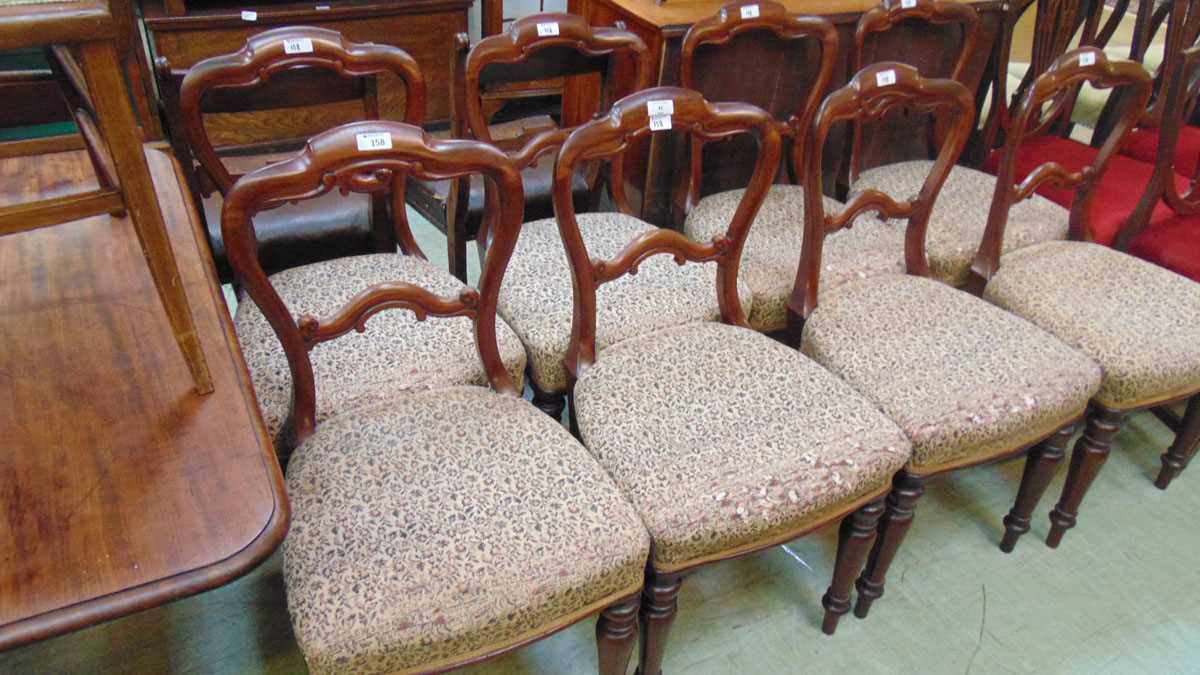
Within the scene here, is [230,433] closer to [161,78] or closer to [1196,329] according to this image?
[161,78]

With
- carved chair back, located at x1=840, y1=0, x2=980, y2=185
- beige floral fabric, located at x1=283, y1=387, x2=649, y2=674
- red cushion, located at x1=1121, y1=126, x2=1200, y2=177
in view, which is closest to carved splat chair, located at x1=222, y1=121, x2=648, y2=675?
beige floral fabric, located at x1=283, y1=387, x2=649, y2=674

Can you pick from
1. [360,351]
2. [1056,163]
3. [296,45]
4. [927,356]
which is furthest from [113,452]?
[1056,163]

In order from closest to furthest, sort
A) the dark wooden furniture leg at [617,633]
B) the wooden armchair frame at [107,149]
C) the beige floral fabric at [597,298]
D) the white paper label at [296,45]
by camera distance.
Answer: the wooden armchair frame at [107,149] → the dark wooden furniture leg at [617,633] → the white paper label at [296,45] → the beige floral fabric at [597,298]

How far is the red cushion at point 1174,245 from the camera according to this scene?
173cm

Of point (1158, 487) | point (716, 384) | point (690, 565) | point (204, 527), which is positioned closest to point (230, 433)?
point (204, 527)

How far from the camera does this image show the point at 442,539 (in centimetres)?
93

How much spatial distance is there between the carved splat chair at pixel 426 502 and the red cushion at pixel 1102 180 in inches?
53.5

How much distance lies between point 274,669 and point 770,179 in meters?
1.16

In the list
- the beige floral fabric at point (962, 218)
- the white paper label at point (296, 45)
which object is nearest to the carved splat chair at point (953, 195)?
the beige floral fabric at point (962, 218)

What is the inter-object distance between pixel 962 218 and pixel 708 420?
3.31 feet

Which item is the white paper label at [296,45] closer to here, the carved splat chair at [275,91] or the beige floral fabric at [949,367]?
the carved splat chair at [275,91]

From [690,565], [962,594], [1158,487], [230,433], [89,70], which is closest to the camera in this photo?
[89,70]

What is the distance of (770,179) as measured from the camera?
1262 millimetres

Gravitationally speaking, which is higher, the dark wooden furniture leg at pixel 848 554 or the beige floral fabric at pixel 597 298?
the beige floral fabric at pixel 597 298
